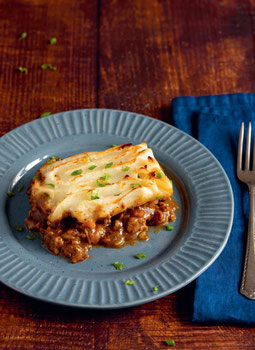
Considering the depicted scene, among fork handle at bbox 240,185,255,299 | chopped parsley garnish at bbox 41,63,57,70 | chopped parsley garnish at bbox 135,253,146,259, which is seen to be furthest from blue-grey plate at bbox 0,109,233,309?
chopped parsley garnish at bbox 41,63,57,70

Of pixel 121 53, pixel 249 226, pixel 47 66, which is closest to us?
pixel 249 226

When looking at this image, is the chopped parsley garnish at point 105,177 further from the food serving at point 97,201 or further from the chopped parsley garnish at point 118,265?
the chopped parsley garnish at point 118,265

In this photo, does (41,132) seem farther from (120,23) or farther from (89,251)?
(120,23)

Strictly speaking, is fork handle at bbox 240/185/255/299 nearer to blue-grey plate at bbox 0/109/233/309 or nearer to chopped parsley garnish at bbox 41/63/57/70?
blue-grey plate at bbox 0/109/233/309

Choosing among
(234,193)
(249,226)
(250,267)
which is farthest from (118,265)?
(234,193)

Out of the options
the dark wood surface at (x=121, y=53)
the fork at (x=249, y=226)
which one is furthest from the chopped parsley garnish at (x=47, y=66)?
the fork at (x=249, y=226)

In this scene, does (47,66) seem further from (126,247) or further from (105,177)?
(126,247)

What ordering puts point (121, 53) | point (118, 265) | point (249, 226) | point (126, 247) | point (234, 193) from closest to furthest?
point (118, 265)
point (126, 247)
point (249, 226)
point (234, 193)
point (121, 53)
